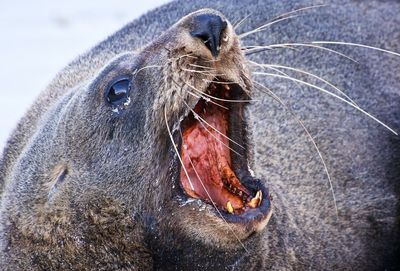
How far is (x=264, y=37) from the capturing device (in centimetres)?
701

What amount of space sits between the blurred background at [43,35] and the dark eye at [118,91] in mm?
4772

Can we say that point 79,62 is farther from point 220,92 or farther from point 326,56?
point 220,92

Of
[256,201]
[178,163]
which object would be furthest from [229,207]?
[178,163]

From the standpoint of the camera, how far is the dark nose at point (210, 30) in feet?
15.1

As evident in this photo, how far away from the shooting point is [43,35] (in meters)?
12.8

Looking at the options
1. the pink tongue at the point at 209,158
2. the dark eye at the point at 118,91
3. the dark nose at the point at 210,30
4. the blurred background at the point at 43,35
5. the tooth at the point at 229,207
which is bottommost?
the tooth at the point at 229,207

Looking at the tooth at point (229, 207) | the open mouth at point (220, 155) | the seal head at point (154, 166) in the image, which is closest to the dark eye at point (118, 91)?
the seal head at point (154, 166)

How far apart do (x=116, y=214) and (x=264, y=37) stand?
255 centimetres

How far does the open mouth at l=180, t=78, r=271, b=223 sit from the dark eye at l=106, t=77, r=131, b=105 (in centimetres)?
32

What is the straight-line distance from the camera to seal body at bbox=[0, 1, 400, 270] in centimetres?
474

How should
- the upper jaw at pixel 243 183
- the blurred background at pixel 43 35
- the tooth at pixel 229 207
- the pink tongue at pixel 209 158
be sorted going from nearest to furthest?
the upper jaw at pixel 243 183
the tooth at pixel 229 207
the pink tongue at pixel 209 158
the blurred background at pixel 43 35

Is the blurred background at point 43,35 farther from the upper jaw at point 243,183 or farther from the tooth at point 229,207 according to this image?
the tooth at point 229,207

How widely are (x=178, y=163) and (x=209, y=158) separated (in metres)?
0.26

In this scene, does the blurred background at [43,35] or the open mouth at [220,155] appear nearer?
the open mouth at [220,155]
